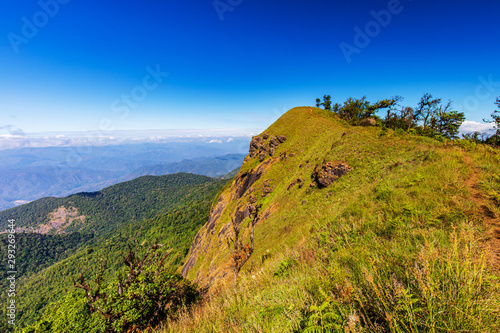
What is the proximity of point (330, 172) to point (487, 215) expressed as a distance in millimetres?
14780

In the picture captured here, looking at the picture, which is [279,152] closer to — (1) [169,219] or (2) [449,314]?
(2) [449,314]

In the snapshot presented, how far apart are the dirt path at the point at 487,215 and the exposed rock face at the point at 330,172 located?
1109 cm

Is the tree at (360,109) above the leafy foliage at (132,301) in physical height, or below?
above

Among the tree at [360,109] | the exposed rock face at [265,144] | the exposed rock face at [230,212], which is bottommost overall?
the exposed rock face at [230,212]

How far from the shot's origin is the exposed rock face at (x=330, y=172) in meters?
18.2

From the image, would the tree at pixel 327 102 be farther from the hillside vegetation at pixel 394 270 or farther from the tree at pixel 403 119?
the hillside vegetation at pixel 394 270

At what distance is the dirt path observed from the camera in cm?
315

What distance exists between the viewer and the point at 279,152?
41.0 meters

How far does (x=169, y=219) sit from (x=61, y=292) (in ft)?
206

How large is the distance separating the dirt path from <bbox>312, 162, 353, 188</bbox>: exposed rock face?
36.4 feet

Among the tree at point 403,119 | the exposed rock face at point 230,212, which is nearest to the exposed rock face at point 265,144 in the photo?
the exposed rock face at point 230,212

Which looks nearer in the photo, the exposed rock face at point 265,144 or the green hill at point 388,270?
the green hill at point 388,270

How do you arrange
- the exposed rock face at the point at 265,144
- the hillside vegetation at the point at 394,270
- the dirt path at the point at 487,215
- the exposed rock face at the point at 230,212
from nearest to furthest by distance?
the hillside vegetation at the point at 394,270 < the dirt path at the point at 487,215 < the exposed rock face at the point at 230,212 < the exposed rock face at the point at 265,144

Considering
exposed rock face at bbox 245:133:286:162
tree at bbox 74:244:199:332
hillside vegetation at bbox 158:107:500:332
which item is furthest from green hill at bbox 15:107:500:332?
exposed rock face at bbox 245:133:286:162
